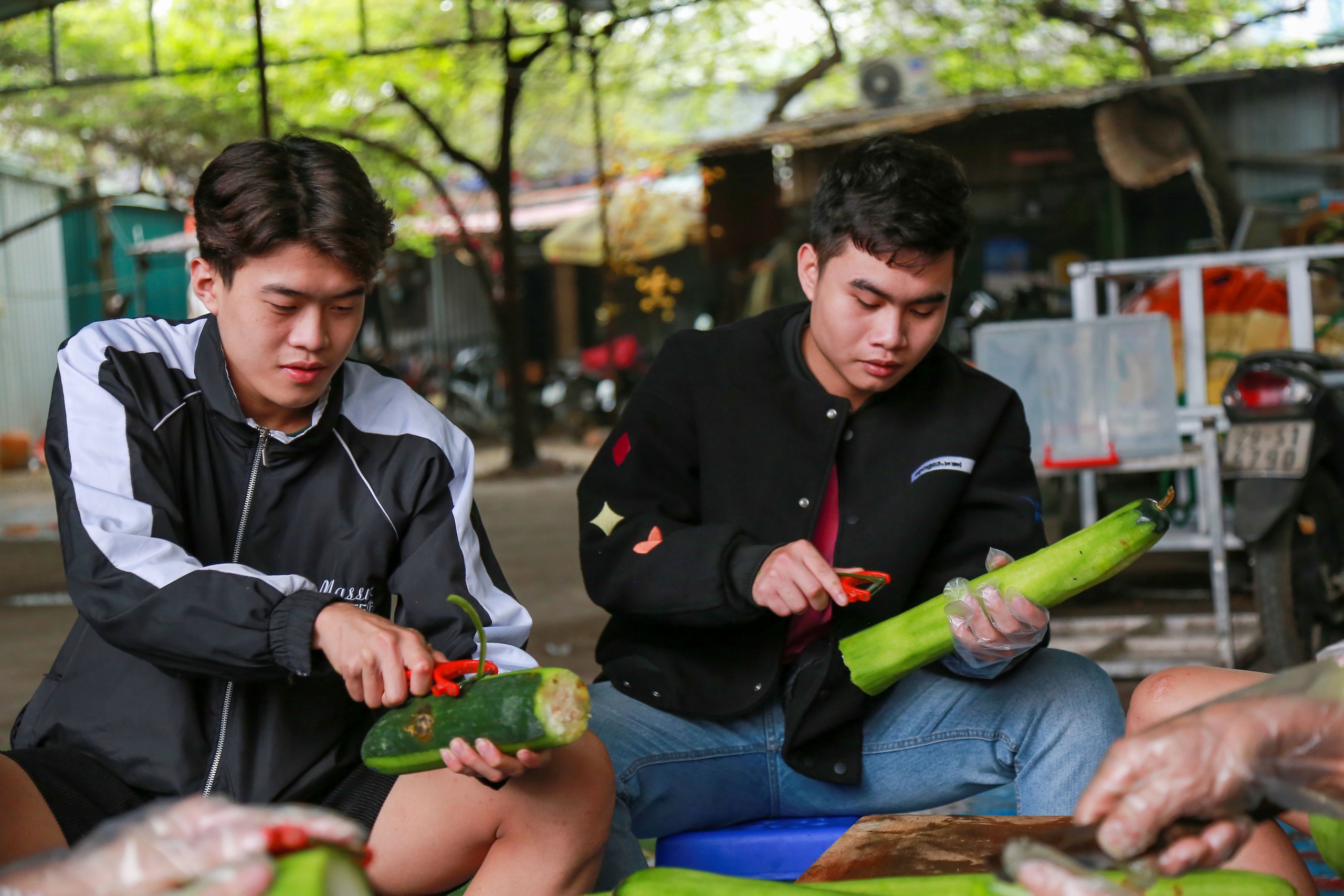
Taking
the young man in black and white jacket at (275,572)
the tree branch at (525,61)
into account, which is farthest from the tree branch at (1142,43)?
the young man in black and white jacket at (275,572)

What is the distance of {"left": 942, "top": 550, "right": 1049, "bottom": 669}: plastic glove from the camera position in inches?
80.0

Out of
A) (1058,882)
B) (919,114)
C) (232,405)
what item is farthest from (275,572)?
(919,114)

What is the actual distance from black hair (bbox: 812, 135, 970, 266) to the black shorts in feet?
4.40

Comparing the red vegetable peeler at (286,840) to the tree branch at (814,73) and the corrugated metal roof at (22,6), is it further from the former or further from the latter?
the tree branch at (814,73)

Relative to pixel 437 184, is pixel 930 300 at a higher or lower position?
lower

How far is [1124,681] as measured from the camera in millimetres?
4594

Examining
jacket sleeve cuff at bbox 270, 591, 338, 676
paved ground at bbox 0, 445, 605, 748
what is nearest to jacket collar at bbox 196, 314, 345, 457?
jacket sleeve cuff at bbox 270, 591, 338, 676

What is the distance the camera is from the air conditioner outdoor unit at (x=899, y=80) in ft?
45.5

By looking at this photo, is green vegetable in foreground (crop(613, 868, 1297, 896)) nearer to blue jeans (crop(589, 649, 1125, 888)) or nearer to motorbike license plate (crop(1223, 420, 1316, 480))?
blue jeans (crop(589, 649, 1125, 888))

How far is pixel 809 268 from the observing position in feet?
8.36

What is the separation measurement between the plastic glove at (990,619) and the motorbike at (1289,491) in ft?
7.45

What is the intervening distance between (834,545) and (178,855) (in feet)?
5.08

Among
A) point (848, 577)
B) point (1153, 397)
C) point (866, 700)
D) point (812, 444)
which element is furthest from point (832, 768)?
point (1153, 397)

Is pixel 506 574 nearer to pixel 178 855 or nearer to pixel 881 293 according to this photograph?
pixel 881 293
